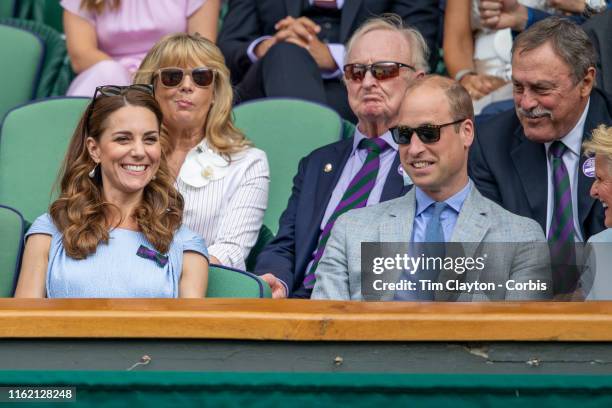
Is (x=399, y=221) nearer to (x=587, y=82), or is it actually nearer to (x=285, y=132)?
(x=587, y=82)

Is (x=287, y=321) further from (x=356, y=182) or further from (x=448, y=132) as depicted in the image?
(x=356, y=182)

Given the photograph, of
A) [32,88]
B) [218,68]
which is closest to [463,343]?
[218,68]

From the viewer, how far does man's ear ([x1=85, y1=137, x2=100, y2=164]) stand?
3549mm

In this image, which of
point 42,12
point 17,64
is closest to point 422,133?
point 17,64

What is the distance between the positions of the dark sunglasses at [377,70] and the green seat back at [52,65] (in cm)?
176

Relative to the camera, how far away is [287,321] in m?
2.37

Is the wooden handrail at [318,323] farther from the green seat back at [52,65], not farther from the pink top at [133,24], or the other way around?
the green seat back at [52,65]

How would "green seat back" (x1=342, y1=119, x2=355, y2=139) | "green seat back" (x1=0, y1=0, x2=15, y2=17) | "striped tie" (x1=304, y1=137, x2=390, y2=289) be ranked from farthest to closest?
1. "green seat back" (x1=0, y1=0, x2=15, y2=17)
2. "green seat back" (x1=342, y1=119, x2=355, y2=139)
3. "striped tie" (x1=304, y1=137, x2=390, y2=289)

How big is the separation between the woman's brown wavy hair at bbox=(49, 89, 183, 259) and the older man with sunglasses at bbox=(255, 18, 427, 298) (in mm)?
459

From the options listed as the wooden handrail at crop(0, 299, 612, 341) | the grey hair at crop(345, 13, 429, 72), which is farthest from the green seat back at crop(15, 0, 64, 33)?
the wooden handrail at crop(0, 299, 612, 341)

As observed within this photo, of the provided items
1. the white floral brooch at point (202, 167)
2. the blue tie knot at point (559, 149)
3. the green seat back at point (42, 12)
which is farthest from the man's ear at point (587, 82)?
the green seat back at point (42, 12)

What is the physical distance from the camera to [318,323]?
2371mm

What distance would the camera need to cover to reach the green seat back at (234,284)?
125 inches

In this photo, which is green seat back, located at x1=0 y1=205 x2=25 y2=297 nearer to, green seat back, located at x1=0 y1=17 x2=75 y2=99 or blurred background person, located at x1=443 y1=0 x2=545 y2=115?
green seat back, located at x1=0 y1=17 x2=75 y2=99
